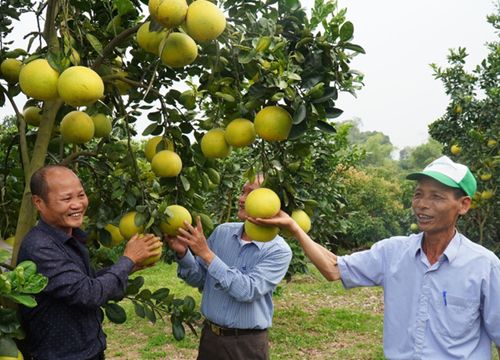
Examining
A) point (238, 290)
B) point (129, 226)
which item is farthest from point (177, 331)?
point (129, 226)

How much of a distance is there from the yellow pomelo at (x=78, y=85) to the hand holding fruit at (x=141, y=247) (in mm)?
538

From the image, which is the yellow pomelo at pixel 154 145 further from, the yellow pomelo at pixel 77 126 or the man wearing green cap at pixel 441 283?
the man wearing green cap at pixel 441 283

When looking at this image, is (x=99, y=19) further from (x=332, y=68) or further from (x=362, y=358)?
(x=362, y=358)

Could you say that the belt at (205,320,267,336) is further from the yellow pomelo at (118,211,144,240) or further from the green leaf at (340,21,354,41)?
the green leaf at (340,21,354,41)

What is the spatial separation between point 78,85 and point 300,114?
574 millimetres

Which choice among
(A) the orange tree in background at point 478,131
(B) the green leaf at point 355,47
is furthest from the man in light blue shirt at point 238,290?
(A) the orange tree in background at point 478,131

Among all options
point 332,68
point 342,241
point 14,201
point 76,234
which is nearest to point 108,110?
point 76,234

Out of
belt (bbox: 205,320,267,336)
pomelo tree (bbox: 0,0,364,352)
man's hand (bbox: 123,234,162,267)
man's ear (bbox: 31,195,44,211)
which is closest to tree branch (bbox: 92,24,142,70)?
pomelo tree (bbox: 0,0,364,352)

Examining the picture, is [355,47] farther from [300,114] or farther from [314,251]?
[314,251]

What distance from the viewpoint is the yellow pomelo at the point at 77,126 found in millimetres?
1820

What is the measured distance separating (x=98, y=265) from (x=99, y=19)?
0.95 m

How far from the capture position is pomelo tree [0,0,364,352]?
4.89 feet

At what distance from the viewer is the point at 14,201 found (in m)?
2.21

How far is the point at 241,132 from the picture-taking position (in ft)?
5.36
